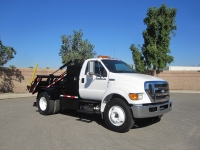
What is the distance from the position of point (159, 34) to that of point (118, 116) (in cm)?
1983

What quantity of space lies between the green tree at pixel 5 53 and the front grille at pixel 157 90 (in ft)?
46.0

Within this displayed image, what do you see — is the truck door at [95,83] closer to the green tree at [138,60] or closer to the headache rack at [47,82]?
the headache rack at [47,82]

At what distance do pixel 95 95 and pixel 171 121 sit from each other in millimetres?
3065

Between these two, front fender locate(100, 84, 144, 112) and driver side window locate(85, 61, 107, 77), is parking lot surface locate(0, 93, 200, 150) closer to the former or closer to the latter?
front fender locate(100, 84, 144, 112)

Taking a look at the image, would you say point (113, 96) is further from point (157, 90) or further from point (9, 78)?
point (9, 78)

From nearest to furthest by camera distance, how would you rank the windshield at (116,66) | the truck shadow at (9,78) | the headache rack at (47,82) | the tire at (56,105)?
the windshield at (116,66) < the tire at (56,105) < the headache rack at (47,82) < the truck shadow at (9,78)

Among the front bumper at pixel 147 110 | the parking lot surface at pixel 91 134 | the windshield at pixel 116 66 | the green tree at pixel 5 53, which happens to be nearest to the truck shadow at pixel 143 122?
the parking lot surface at pixel 91 134

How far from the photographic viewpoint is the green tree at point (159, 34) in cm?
2455

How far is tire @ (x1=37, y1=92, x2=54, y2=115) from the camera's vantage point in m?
9.66

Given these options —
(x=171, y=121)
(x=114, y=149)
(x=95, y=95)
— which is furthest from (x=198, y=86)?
(x=114, y=149)

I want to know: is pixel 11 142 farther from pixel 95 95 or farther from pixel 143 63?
pixel 143 63

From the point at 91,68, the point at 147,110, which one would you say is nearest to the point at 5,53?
the point at 91,68

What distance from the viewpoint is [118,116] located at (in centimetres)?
711

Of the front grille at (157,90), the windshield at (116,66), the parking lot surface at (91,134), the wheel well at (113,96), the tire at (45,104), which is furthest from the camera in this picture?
the tire at (45,104)
